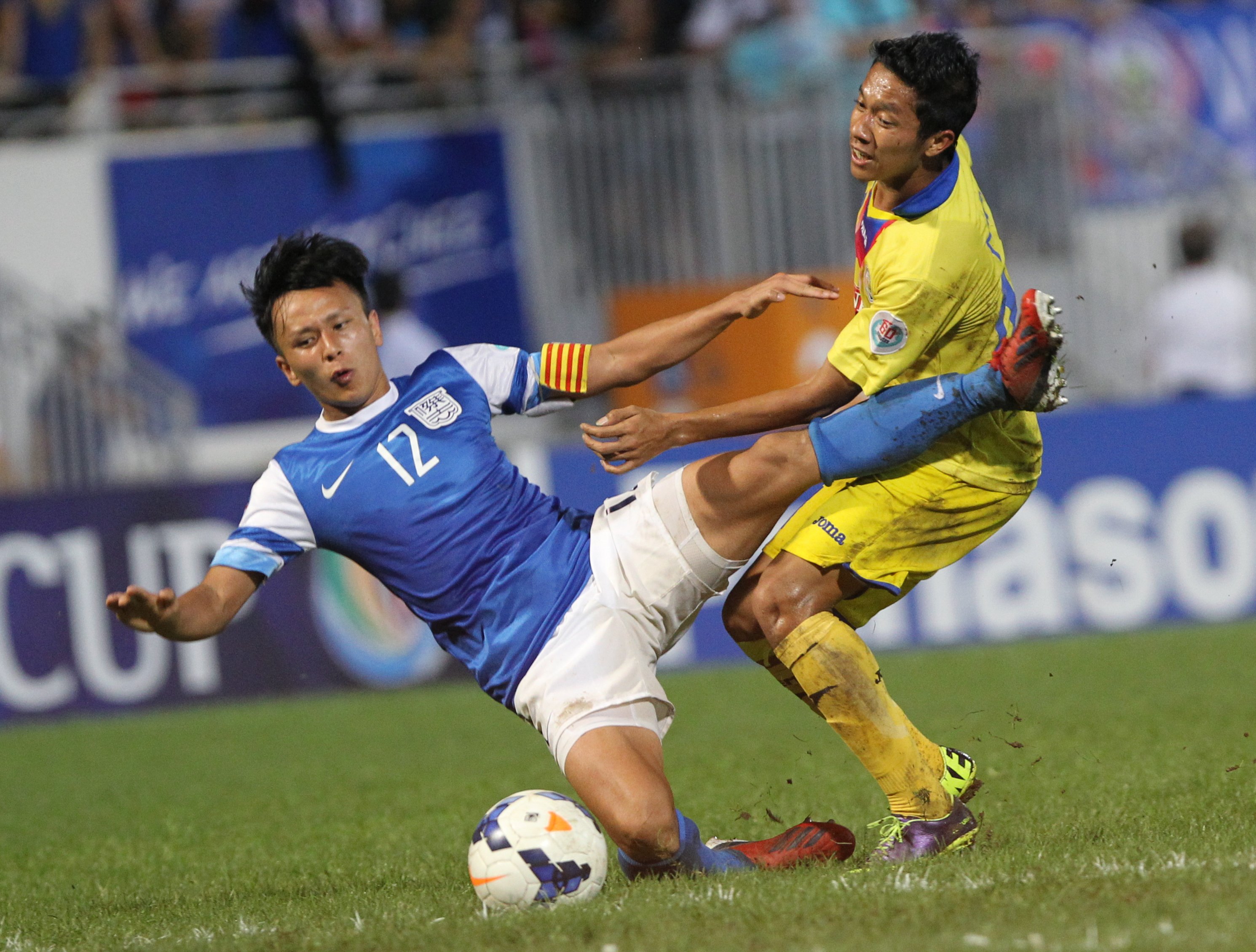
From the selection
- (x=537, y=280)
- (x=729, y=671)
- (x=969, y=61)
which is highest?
(x=969, y=61)

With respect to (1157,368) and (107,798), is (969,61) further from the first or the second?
(1157,368)

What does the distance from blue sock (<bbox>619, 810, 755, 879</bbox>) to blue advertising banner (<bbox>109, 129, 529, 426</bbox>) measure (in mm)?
9092

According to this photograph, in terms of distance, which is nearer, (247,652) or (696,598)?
(696,598)

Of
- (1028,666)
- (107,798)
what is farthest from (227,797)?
(1028,666)

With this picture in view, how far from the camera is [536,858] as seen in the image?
4.63 meters

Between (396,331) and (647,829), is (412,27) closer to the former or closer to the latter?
(396,331)

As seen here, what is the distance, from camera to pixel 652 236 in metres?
13.3

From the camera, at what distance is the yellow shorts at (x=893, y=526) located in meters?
5.10

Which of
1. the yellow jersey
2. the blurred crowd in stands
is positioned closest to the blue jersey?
the yellow jersey

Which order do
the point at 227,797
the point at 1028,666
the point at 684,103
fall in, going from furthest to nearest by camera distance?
the point at 684,103 → the point at 1028,666 → the point at 227,797

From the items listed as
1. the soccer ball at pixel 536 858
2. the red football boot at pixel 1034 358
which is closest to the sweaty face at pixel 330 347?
the soccer ball at pixel 536 858

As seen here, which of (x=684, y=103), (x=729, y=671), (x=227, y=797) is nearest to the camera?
(x=227, y=797)

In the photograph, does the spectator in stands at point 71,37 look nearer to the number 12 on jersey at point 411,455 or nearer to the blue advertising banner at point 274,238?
the blue advertising banner at point 274,238

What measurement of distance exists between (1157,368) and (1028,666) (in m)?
3.36
